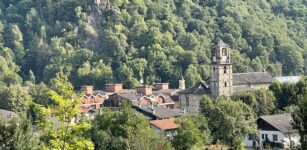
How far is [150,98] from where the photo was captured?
293ft

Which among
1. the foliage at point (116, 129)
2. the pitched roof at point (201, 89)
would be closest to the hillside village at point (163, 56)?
the pitched roof at point (201, 89)

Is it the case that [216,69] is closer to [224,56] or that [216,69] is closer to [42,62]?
[224,56]

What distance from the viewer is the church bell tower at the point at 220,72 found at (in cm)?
7744

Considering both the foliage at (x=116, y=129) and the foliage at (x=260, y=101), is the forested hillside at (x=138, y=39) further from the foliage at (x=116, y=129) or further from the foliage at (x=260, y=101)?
the foliage at (x=116, y=129)

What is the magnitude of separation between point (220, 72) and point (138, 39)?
63.8 meters

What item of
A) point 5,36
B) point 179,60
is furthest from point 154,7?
point 5,36

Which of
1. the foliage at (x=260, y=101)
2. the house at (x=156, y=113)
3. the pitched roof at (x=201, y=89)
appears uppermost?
the pitched roof at (x=201, y=89)

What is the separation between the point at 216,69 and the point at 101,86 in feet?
150

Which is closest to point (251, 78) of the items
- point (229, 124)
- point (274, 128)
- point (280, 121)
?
point (280, 121)

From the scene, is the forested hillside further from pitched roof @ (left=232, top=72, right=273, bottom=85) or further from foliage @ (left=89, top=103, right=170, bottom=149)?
foliage @ (left=89, top=103, right=170, bottom=149)

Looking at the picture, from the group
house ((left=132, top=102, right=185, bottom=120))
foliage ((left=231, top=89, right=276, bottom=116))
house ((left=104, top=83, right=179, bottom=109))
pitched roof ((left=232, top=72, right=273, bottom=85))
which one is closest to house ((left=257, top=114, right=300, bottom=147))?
foliage ((left=231, top=89, right=276, bottom=116))

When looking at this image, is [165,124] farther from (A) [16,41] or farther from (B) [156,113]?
(A) [16,41]

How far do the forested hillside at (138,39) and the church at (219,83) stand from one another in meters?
32.6

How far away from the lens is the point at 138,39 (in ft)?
459
